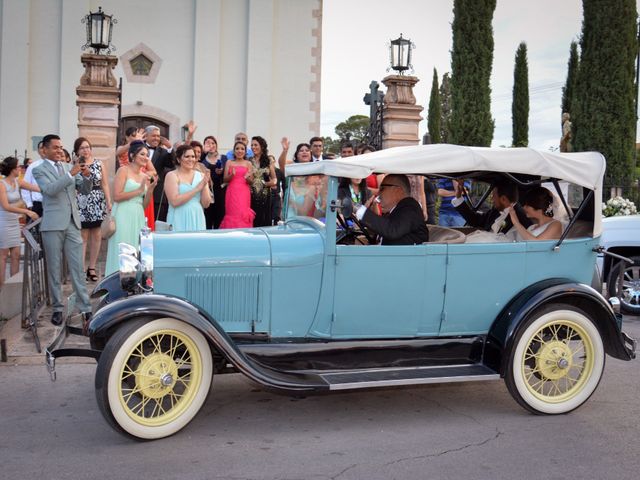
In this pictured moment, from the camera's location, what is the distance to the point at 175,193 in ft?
22.4

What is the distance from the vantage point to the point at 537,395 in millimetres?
4793

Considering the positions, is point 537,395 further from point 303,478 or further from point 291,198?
point 291,198

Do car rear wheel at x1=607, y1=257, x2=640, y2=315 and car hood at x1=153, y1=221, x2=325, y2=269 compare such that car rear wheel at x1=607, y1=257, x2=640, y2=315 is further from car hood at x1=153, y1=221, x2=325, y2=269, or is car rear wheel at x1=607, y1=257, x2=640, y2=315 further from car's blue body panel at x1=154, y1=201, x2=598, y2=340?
car hood at x1=153, y1=221, x2=325, y2=269

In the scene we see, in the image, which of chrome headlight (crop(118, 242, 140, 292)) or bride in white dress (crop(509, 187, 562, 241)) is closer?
chrome headlight (crop(118, 242, 140, 292))

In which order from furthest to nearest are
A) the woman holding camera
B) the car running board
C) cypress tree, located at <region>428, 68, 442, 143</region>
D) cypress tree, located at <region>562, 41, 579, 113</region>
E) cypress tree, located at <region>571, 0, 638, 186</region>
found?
cypress tree, located at <region>428, 68, 442, 143</region>
cypress tree, located at <region>562, 41, 579, 113</region>
cypress tree, located at <region>571, 0, 638, 186</region>
the woman holding camera
the car running board

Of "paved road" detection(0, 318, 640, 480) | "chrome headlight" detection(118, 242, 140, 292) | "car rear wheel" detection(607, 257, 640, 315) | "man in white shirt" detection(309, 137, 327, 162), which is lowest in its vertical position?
"paved road" detection(0, 318, 640, 480)

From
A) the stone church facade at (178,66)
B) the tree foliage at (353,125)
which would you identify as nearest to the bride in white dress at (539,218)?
the stone church facade at (178,66)

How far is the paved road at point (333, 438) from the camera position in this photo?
149 inches

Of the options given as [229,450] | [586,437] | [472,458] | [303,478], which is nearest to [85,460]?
[229,450]

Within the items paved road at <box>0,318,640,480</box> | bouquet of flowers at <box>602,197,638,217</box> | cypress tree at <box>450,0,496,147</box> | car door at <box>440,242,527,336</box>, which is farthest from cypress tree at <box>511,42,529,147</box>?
paved road at <box>0,318,640,480</box>

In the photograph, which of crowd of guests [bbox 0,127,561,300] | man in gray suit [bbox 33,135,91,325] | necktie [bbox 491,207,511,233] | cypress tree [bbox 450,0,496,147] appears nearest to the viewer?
necktie [bbox 491,207,511,233]

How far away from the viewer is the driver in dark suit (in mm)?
4836

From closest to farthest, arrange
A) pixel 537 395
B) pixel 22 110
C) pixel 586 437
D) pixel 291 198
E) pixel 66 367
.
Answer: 1. pixel 586 437
2. pixel 537 395
3. pixel 291 198
4. pixel 66 367
5. pixel 22 110

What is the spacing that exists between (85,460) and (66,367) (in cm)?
223
